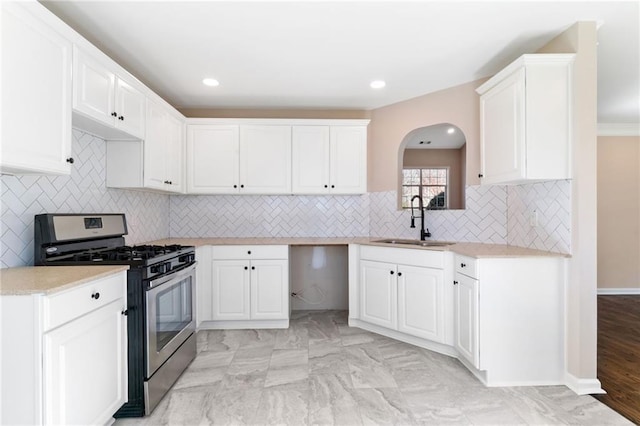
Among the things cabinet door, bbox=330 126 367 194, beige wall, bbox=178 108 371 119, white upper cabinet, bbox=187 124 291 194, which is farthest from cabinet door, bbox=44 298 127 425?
beige wall, bbox=178 108 371 119

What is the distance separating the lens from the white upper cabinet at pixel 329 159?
3.56 m

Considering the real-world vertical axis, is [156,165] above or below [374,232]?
above

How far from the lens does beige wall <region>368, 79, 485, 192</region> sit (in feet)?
10.1

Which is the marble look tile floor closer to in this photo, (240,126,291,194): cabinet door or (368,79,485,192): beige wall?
(240,126,291,194): cabinet door

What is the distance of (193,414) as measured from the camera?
1896 millimetres

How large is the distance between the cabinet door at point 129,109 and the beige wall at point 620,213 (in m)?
5.96

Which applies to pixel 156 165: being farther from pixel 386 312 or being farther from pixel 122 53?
pixel 386 312

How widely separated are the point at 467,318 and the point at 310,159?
222 cm

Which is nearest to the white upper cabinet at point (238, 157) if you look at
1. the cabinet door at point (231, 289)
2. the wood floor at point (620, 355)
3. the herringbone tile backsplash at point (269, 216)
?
the herringbone tile backsplash at point (269, 216)

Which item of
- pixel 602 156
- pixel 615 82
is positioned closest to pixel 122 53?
pixel 615 82

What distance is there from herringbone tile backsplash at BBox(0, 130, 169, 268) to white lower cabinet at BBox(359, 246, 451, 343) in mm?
2299

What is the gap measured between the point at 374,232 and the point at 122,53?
2.99 m

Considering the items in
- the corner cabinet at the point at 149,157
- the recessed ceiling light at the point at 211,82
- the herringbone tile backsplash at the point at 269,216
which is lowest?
the herringbone tile backsplash at the point at 269,216

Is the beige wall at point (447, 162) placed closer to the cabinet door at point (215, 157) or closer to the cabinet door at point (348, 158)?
the cabinet door at point (348, 158)
